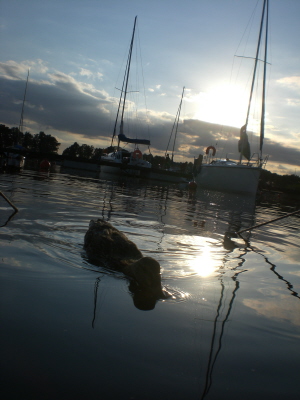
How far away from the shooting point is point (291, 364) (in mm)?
2926

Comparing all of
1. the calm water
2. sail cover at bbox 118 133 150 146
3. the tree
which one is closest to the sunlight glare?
the calm water

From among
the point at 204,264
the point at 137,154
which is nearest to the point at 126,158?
the point at 137,154

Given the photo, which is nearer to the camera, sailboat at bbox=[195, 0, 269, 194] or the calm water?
the calm water

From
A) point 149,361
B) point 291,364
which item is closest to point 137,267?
point 149,361

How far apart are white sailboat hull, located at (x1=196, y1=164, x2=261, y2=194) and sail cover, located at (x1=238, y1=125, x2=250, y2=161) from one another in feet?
3.83

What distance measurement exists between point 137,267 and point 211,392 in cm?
224

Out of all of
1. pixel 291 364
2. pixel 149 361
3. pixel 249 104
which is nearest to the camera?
pixel 149 361

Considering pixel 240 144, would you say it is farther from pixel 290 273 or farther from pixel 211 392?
pixel 211 392

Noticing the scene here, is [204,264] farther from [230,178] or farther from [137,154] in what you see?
[137,154]

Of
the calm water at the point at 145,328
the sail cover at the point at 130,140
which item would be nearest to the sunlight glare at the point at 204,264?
the calm water at the point at 145,328

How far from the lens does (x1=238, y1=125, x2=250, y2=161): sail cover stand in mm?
30531

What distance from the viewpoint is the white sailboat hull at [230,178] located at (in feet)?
100

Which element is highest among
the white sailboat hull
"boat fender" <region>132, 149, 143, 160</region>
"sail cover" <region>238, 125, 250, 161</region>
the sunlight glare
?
"sail cover" <region>238, 125, 250, 161</region>

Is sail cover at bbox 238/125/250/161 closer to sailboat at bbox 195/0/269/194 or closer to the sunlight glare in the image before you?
sailboat at bbox 195/0/269/194
